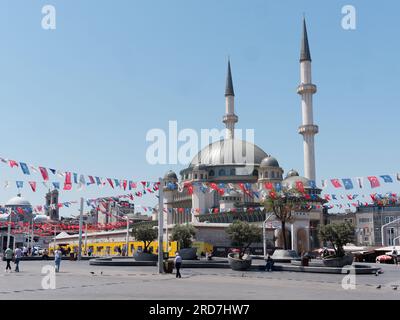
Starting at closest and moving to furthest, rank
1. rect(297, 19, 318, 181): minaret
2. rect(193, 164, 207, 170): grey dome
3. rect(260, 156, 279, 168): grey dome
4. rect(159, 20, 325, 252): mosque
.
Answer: rect(159, 20, 325, 252): mosque
rect(297, 19, 318, 181): minaret
rect(260, 156, 279, 168): grey dome
rect(193, 164, 207, 170): grey dome

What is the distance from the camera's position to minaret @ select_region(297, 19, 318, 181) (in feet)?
256

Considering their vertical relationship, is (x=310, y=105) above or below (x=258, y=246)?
above

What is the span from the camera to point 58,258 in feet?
87.7

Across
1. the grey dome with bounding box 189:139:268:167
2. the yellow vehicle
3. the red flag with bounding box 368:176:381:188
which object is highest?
the grey dome with bounding box 189:139:268:167

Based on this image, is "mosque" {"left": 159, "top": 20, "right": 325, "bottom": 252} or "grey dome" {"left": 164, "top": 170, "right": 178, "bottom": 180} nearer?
"mosque" {"left": 159, "top": 20, "right": 325, "bottom": 252}

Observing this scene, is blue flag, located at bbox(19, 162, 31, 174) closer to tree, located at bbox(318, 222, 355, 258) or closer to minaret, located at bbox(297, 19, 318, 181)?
tree, located at bbox(318, 222, 355, 258)

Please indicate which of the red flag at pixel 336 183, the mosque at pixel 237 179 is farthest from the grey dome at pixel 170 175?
the red flag at pixel 336 183

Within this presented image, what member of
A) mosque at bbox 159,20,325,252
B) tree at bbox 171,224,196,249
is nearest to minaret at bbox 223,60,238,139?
mosque at bbox 159,20,325,252

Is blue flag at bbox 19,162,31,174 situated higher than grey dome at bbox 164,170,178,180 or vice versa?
grey dome at bbox 164,170,178,180

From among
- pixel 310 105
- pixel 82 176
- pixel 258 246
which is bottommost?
pixel 258 246

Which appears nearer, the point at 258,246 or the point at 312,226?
the point at 258,246
